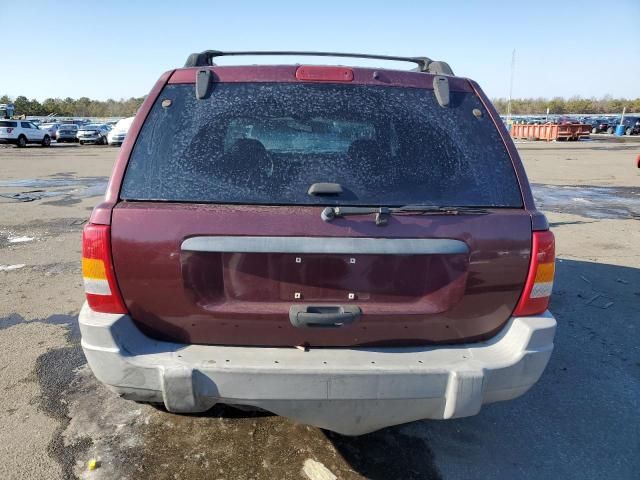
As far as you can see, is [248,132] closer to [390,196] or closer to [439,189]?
[390,196]

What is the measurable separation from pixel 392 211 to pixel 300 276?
0.50 m

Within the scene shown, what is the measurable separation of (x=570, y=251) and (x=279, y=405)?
6.16 meters

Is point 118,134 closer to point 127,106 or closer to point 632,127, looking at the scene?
point 632,127

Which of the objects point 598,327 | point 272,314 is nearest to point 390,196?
point 272,314

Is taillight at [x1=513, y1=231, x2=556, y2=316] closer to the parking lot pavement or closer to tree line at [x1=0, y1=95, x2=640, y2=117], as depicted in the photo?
the parking lot pavement

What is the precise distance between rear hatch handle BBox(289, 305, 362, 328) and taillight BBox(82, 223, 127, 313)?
787 mm

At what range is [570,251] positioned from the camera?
A: 7.02 m

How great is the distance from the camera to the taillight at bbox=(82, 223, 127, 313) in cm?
216

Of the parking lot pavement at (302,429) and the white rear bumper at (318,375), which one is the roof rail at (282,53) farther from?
the parking lot pavement at (302,429)

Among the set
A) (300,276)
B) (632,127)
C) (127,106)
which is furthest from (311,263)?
(127,106)

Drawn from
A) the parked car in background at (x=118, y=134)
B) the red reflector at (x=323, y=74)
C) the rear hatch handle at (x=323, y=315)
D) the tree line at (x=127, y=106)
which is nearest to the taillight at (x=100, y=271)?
the rear hatch handle at (x=323, y=315)

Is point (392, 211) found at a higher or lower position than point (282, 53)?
lower

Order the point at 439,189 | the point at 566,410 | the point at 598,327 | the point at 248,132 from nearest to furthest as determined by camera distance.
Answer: the point at 439,189
the point at 248,132
the point at 566,410
the point at 598,327

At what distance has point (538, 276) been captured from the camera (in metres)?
2.31
